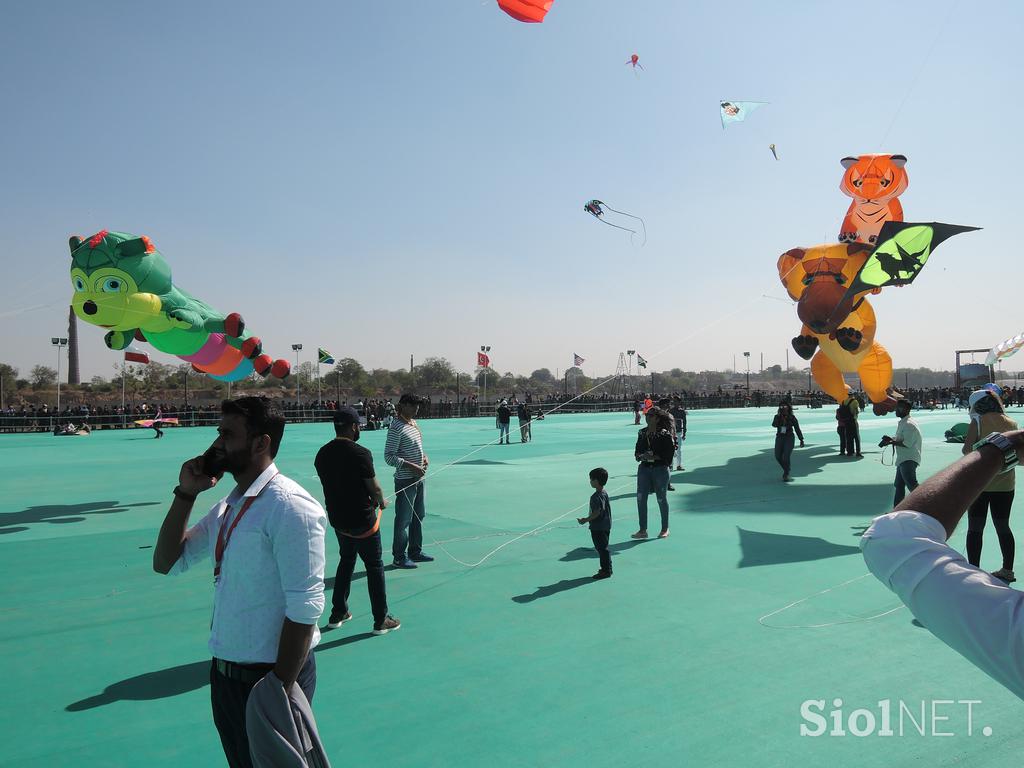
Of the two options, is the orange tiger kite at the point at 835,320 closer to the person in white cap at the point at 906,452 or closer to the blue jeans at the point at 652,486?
the person in white cap at the point at 906,452

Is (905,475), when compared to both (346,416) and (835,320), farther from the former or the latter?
(835,320)

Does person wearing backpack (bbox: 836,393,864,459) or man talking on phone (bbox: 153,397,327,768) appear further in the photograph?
person wearing backpack (bbox: 836,393,864,459)

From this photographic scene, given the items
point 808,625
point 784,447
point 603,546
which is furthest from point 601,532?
point 784,447

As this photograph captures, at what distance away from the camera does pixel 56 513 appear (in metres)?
10.2

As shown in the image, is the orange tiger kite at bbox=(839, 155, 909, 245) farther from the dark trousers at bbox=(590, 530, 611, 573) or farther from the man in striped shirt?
the man in striped shirt

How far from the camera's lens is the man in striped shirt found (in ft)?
23.0

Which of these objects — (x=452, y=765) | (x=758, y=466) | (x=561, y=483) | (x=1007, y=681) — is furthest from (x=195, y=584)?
(x=758, y=466)

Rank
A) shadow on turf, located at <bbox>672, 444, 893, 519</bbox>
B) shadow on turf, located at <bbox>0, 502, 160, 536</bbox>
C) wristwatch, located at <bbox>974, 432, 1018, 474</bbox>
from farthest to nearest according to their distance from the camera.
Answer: shadow on turf, located at <bbox>672, 444, 893, 519</bbox> < shadow on turf, located at <bbox>0, 502, 160, 536</bbox> < wristwatch, located at <bbox>974, 432, 1018, 474</bbox>

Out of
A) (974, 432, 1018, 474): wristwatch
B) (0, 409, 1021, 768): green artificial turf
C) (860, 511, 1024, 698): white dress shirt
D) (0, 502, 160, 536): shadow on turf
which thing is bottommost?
(0, 409, 1021, 768): green artificial turf

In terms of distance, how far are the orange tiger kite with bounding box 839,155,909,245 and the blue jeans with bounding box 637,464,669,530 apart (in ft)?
33.3

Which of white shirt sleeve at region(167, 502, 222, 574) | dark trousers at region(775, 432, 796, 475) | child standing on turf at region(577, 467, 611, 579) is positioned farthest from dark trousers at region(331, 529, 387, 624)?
dark trousers at region(775, 432, 796, 475)

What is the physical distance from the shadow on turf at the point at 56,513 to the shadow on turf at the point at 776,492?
8647mm

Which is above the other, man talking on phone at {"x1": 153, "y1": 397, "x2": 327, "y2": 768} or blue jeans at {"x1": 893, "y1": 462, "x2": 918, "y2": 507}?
man talking on phone at {"x1": 153, "y1": 397, "x2": 327, "y2": 768}

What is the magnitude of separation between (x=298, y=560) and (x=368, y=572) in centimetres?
288
